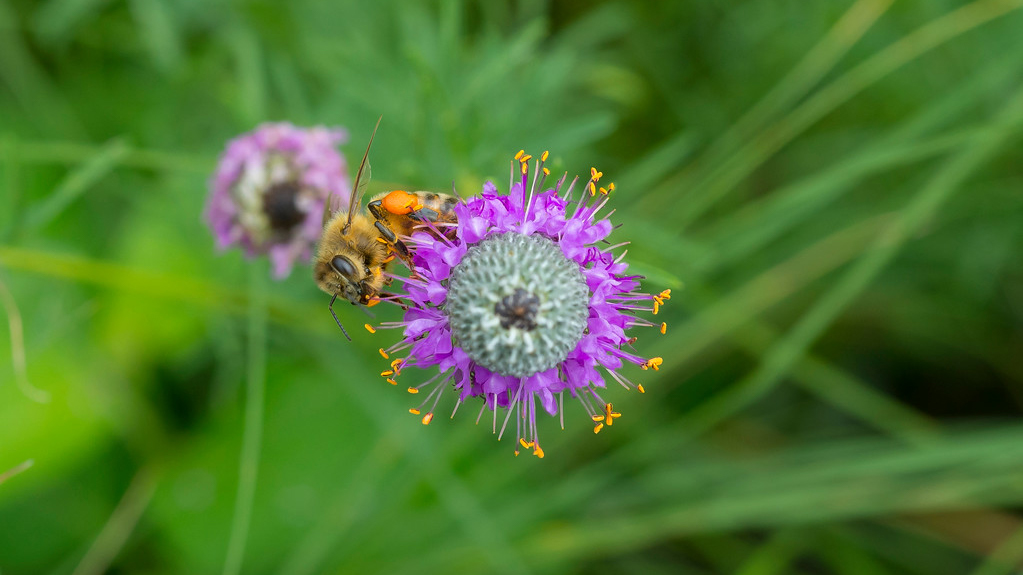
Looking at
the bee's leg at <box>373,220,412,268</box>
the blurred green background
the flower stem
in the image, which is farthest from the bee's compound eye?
the blurred green background

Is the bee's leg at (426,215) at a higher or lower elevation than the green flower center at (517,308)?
higher

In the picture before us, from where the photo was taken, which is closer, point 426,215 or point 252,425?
point 426,215

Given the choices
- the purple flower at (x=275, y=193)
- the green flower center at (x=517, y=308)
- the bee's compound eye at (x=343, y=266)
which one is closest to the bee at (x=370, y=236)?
the bee's compound eye at (x=343, y=266)

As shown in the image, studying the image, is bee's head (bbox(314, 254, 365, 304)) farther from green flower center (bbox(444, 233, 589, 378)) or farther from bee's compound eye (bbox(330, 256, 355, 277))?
green flower center (bbox(444, 233, 589, 378))

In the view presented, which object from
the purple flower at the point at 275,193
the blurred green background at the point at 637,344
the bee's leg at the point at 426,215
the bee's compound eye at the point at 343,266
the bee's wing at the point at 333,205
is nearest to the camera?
the bee's leg at the point at 426,215

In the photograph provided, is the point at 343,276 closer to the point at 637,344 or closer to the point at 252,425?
the point at 252,425

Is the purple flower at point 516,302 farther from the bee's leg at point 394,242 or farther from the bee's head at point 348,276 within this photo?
the bee's head at point 348,276

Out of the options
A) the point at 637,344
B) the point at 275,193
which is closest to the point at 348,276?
the point at 275,193

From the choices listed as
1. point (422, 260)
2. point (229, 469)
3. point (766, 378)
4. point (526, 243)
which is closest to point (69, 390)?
point (229, 469)
